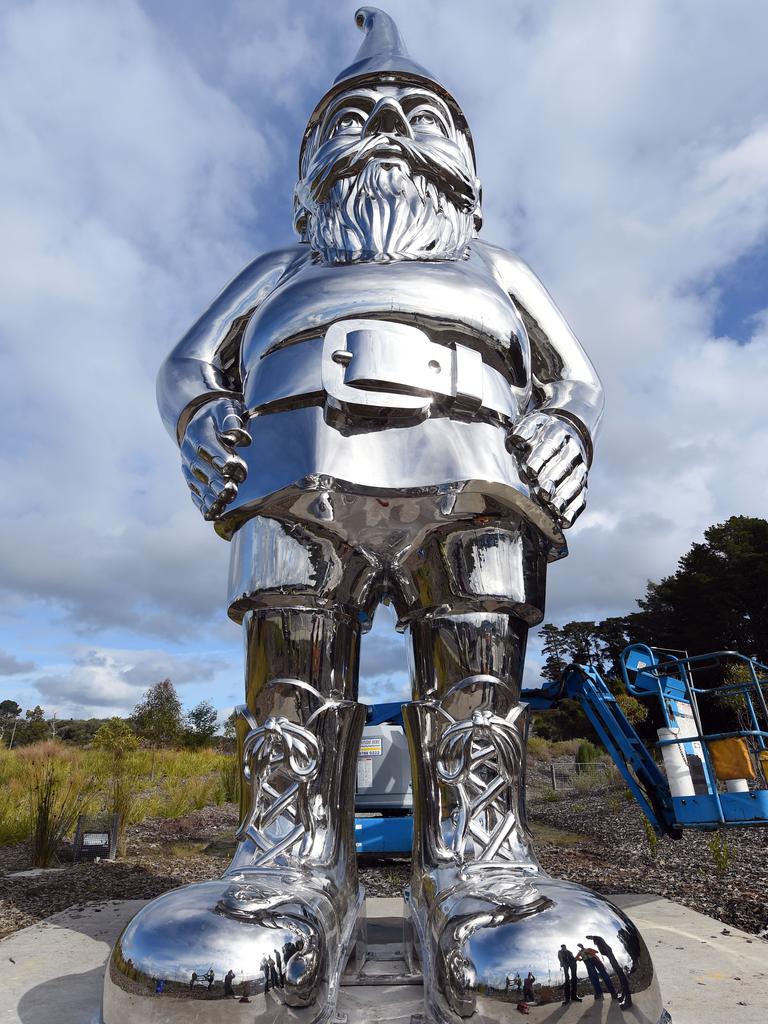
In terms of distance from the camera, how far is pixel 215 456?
5.59ft

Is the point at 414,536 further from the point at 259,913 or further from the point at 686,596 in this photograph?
the point at 686,596

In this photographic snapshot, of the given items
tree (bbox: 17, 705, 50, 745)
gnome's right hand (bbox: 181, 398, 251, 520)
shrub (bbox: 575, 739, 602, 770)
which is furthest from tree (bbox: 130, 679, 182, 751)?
gnome's right hand (bbox: 181, 398, 251, 520)

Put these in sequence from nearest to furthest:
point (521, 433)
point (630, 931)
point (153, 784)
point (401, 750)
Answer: point (630, 931) < point (521, 433) < point (401, 750) < point (153, 784)

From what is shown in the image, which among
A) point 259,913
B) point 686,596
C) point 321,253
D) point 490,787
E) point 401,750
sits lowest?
point 259,913

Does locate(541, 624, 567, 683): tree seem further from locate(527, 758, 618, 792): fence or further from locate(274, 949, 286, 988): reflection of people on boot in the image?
locate(274, 949, 286, 988): reflection of people on boot

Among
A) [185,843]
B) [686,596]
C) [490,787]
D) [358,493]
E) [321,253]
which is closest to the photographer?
[490,787]

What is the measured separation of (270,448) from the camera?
5.46 ft

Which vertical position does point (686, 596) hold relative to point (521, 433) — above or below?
above

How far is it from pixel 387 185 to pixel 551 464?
991 millimetres

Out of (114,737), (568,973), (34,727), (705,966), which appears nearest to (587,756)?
(114,737)

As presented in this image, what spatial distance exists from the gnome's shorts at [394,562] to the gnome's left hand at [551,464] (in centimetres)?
9

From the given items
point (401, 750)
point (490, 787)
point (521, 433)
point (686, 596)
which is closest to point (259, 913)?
point (490, 787)

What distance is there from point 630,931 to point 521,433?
3.50ft

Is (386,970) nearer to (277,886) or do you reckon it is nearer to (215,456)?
(277,886)
